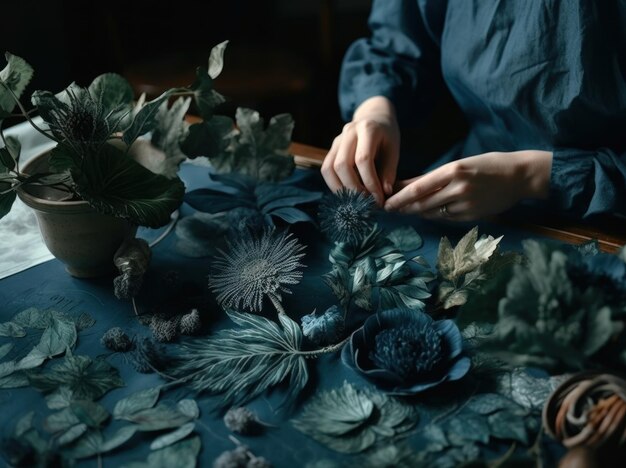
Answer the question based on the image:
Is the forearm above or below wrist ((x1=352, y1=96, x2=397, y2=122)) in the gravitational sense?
below

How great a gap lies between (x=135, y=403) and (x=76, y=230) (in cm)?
20

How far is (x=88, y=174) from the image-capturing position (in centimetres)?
61

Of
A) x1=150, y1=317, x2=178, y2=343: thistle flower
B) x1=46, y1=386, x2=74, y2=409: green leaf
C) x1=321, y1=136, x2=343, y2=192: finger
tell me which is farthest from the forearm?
x1=46, y1=386, x2=74, y2=409: green leaf

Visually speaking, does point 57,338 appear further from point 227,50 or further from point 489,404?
point 227,50

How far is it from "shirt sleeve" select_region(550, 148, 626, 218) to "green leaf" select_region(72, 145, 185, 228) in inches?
17.2

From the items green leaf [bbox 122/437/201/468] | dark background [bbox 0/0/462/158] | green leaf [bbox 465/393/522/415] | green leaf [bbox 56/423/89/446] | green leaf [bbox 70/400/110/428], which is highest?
green leaf [bbox 70/400/110/428]

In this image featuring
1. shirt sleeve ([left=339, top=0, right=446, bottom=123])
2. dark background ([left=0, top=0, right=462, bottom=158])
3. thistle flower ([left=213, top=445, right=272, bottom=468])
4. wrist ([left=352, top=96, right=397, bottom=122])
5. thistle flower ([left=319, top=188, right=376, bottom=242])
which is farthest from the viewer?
dark background ([left=0, top=0, right=462, bottom=158])

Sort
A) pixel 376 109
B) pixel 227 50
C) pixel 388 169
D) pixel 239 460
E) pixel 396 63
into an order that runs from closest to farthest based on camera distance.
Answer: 1. pixel 239 460
2. pixel 388 169
3. pixel 376 109
4. pixel 396 63
5. pixel 227 50

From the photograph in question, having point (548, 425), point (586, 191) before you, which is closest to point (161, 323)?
point (548, 425)

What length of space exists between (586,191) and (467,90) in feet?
0.76

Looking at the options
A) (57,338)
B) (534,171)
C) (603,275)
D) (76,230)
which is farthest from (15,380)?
(534,171)

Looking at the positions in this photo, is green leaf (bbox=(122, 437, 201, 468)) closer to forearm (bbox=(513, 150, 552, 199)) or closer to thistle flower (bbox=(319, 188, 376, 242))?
thistle flower (bbox=(319, 188, 376, 242))

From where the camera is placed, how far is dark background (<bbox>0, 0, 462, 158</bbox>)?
159 centimetres

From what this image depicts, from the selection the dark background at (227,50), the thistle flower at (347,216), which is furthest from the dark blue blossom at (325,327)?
the dark background at (227,50)
